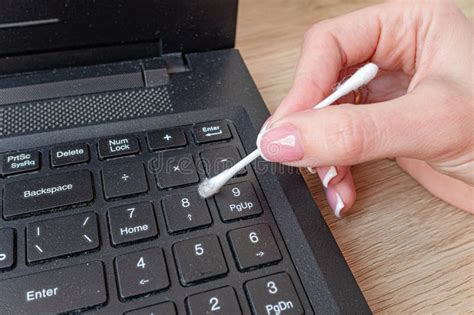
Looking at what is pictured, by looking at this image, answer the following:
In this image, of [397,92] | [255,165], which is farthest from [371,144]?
[397,92]

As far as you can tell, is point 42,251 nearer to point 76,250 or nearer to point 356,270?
point 76,250

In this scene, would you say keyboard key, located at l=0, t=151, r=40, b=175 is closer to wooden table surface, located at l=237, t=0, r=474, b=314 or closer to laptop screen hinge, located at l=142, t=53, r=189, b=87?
laptop screen hinge, located at l=142, t=53, r=189, b=87

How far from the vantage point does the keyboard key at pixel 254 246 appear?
0.25 meters

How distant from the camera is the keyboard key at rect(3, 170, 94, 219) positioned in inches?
10.4

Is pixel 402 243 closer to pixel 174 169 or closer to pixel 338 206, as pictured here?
pixel 338 206

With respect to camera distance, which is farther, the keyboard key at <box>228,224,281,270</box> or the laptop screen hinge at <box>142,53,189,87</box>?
the laptop screen hinge at <box>142,53,189,87</box>

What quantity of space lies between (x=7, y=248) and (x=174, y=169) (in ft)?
0.36

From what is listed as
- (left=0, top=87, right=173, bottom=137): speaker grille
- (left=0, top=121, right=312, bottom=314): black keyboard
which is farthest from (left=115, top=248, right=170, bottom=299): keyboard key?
(left=0, top=87, right=173, bottom=137): speaker grille

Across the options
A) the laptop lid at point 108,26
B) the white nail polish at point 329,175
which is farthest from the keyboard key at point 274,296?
the laptop lid at point 108,26

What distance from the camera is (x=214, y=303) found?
24cm

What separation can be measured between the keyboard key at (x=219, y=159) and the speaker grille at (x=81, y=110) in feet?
0.19

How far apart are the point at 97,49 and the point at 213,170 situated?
16cm

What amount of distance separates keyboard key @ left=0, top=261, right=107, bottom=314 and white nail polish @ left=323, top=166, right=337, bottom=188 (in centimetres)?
18

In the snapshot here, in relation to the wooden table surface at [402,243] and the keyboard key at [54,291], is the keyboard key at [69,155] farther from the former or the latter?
the wooden table surface at [402,243]
